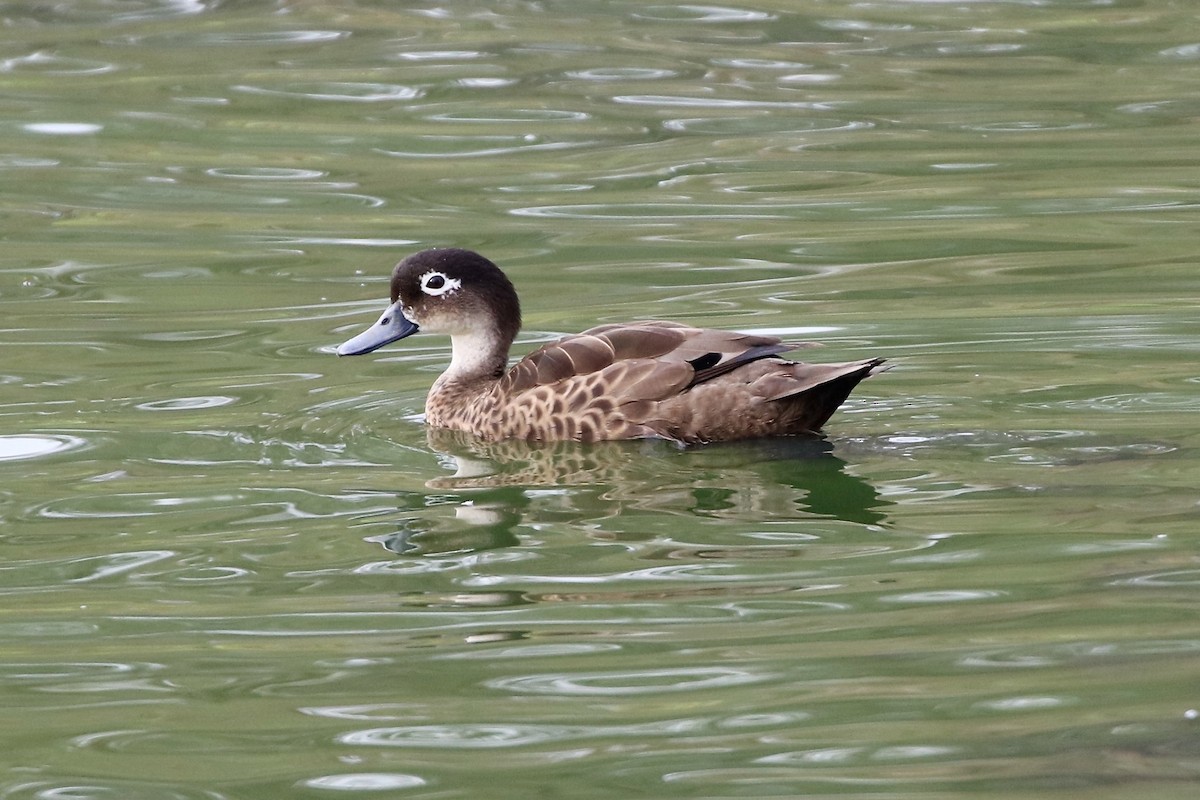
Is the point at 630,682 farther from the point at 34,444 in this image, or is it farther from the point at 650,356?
the point at 34,444

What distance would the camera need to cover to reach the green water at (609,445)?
Answer: 5.23 m

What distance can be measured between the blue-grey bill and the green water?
0.29 metres

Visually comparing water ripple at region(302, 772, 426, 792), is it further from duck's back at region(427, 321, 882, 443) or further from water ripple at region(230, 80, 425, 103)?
water ripple at region(230, 80, 425, 103)

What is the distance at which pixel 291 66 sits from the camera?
17125 mm

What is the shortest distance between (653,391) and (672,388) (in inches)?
3.1

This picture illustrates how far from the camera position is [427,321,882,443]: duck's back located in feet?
26.3

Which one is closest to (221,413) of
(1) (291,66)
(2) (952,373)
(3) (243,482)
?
(3) (243,482)

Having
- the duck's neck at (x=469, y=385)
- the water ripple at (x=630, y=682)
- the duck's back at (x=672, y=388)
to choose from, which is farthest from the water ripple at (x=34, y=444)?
the water ripple at (x=630, y=682)

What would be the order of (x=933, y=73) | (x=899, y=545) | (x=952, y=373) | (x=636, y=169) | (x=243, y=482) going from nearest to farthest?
(x=899, y=545) < (x=243, y=482) < (x=952, y=373) < (x=636, y=169) < (x=933, y=73)

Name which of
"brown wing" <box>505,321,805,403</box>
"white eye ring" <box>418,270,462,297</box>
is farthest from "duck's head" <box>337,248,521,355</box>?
"brown wing" <box>505,321,805,403</box>

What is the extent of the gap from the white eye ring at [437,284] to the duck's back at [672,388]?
825mm

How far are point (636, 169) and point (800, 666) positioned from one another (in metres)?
9.04

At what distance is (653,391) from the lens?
321 inches

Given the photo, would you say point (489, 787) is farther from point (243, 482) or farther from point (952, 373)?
point (952, 373)
